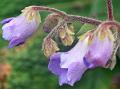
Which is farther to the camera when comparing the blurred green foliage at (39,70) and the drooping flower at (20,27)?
the blurred green foliage at (39,70)

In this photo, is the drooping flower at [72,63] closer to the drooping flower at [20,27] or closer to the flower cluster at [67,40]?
the flower cluster at [67,40]

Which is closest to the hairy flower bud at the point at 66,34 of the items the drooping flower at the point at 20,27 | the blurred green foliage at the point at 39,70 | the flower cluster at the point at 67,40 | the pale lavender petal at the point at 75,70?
the flower cluster at the point at 67,40

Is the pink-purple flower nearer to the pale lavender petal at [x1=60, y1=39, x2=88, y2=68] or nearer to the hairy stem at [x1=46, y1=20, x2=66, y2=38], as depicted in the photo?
the pale lavender petal at [x1=60, y1=39, x2=88, y2=68]

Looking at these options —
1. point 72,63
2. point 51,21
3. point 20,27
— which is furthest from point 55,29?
point 72,63

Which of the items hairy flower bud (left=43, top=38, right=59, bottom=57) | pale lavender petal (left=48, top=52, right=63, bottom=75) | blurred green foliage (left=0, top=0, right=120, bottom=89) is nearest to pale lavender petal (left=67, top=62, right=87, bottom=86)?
pale lavender petal (left=48, top=52, right=63, bottom=75)

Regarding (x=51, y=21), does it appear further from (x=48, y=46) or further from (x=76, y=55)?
(x=76, y=55)

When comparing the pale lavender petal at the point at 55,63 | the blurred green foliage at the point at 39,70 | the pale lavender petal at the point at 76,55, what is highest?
the pale lavender petal at the point at 76,55
